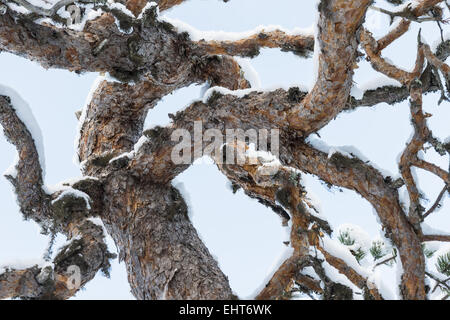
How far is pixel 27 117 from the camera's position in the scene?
3.27m

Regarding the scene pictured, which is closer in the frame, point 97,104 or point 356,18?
point 356,18

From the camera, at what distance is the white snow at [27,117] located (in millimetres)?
3229

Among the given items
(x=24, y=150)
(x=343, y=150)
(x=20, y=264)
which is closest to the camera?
(x=20, y=264)

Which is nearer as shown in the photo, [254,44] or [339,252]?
[339,252]

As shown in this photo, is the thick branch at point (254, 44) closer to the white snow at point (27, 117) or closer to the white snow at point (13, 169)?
the white snow at point (27, 117)

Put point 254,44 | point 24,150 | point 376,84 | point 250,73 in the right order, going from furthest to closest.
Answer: point 250,73
point 254,44
point 376,84
point 24,150

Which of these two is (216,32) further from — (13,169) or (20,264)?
(20,264)

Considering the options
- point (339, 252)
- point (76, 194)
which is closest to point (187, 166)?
point (76, 194)

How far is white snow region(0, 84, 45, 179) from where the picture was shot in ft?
10.6

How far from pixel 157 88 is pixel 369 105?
1.84 metres

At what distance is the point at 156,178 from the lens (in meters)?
3.48

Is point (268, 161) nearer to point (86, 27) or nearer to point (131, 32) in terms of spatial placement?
point (131, 32)

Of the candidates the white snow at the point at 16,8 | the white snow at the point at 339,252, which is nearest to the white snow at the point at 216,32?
the white snow at the point at 16,8
